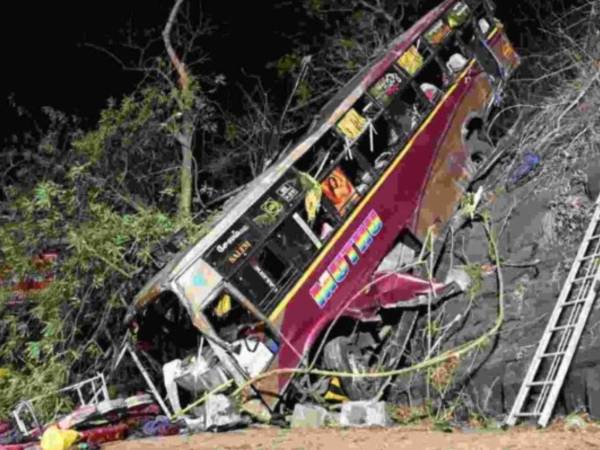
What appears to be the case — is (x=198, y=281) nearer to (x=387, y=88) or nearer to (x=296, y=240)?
(x=296, y=240)

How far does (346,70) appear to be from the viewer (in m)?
15.1

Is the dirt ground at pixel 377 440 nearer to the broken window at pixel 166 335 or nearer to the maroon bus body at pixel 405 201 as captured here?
the maroon bus body at pixel 405 201

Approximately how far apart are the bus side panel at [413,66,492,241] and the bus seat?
0.51 feet

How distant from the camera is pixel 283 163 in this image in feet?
29.2

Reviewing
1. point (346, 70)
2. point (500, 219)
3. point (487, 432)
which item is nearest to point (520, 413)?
point (487, 432)

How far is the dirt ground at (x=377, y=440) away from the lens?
20.2 feet

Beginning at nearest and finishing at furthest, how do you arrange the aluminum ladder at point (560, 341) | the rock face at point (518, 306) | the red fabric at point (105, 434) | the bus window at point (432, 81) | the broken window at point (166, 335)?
the aluminum ladder at point (560, 341) < the rock face at point (518, 306) < the red fabric at point (105, 434) < the broken window at point (166, 335) < the bus window at point (432, 81)

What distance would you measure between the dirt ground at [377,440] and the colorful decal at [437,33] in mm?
5820

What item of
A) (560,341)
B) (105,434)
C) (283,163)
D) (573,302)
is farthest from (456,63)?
(105,434)

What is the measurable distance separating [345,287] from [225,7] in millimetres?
9670

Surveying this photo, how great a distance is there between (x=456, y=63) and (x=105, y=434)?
694 centimetres

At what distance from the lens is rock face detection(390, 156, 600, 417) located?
24.1 feet

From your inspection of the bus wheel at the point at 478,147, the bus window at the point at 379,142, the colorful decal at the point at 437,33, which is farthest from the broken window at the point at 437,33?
the bus window at the point at 379,142

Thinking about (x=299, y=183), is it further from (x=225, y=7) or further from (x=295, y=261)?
(x=225, y=7)
